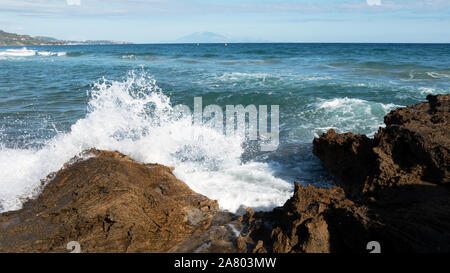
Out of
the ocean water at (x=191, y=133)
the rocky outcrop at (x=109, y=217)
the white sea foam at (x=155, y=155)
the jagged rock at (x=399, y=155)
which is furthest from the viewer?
the ocean water at (x=191, y=133)

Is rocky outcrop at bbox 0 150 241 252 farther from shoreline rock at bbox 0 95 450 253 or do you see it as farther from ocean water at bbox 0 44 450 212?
ocean water at bbox 0 44 450 212

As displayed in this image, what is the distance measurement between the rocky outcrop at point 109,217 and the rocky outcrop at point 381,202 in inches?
25.4

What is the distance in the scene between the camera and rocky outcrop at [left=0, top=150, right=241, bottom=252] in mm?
3213

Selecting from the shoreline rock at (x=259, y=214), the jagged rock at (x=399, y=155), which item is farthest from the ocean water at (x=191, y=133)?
the jagged rock at (x=399, y=155)

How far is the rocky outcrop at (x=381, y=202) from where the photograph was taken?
2.84 meters

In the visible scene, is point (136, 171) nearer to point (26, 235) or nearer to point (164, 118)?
point (26, 235)

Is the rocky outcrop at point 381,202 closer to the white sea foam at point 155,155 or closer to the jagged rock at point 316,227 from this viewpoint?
the jagged rock at point 316,227

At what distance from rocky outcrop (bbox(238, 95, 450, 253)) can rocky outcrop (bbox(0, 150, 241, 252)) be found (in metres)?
0.65

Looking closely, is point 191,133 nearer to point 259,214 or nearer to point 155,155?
point 155,155

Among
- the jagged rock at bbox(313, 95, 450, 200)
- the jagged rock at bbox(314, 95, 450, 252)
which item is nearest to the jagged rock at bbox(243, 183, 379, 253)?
the jagged rock at bbox(314, 95, 450, 252)
